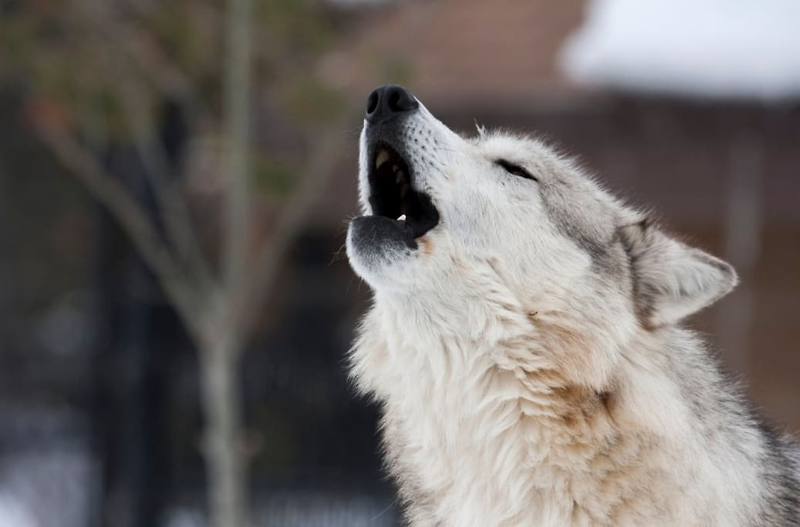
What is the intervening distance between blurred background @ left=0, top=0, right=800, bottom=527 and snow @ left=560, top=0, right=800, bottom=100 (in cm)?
2

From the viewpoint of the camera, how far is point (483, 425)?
11.6ft

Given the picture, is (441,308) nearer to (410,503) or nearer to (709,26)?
(410,503)

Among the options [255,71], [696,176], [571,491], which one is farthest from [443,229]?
[696,176]

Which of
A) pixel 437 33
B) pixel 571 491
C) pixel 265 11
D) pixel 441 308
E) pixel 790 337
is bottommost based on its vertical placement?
pixel 571 491

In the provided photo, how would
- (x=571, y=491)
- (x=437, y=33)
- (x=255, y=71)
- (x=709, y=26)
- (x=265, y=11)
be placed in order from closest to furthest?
(x=571, y=491) → (x=265, y=11) → (x=255, y=71) → (x=709, y=26) → (x=437, y=33)

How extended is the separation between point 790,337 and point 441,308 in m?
7.18

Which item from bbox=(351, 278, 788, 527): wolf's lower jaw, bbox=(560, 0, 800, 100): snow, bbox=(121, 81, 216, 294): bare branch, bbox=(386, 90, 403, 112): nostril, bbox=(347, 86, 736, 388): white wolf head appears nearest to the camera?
bbox=(351, 278, 788, 527): wolf's lower jaw

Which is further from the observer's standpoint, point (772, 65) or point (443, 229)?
point (772, 65)

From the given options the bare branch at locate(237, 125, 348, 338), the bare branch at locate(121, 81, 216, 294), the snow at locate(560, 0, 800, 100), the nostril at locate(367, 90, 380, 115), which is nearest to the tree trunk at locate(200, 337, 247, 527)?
the bare branch at locate(237, 125, 348, 338)

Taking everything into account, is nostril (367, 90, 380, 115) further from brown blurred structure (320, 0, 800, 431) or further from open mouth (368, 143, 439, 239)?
brown blurred structure (320, 0, 800, 431)

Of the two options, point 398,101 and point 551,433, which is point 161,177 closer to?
point 398,101

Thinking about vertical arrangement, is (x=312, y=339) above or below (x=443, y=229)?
above

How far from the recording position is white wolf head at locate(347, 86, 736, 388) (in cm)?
353

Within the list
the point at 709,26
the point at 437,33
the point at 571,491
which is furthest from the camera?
the point at 437,33
